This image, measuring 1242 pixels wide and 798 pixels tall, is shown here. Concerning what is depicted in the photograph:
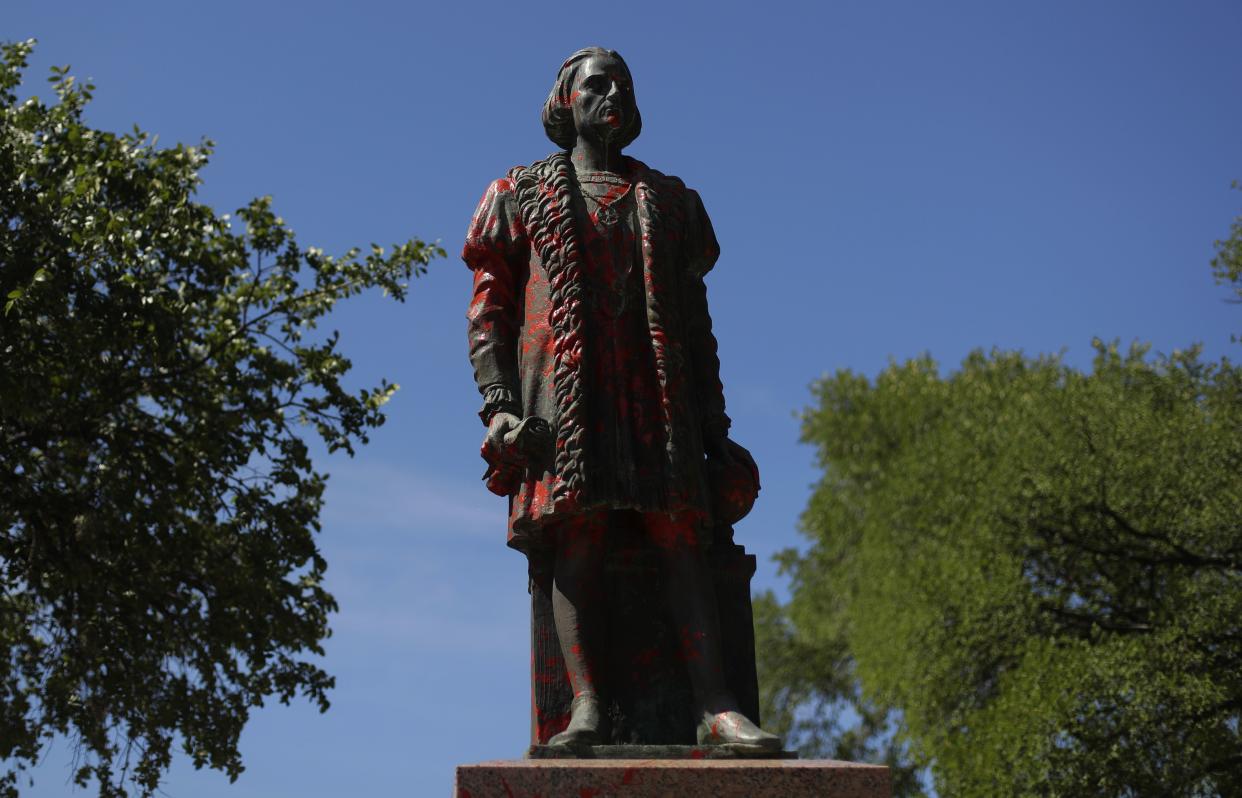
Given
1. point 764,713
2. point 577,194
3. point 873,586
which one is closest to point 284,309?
point 577,194

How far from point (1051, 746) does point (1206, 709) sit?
2030 mm

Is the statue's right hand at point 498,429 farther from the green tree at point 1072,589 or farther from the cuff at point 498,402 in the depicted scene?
the green tree at point 1072,589

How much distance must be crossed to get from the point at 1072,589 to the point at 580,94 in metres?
17.7

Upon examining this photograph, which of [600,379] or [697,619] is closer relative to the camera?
[697,619]

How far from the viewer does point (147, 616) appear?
14.7 metres

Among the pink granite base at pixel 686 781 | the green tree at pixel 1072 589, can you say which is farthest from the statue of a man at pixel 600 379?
the green tree at pixel 1072 589

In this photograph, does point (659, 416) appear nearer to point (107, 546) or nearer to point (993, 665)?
point (107, 546)

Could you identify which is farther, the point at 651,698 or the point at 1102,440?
the point at 1102,440

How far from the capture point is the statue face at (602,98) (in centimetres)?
631

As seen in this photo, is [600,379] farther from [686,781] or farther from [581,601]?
[686,781]

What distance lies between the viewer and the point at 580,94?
637 centimetres

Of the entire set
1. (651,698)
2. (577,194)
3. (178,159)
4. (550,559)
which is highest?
(178,159)

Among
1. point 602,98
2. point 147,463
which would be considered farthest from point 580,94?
→ point 147,463

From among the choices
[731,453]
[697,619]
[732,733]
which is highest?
[731,453]
